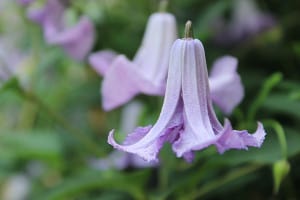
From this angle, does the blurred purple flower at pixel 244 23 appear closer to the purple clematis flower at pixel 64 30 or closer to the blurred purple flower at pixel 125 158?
the blurred purple flower at pixel 125 158

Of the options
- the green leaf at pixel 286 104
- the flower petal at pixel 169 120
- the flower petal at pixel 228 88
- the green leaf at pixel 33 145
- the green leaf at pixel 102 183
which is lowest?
the green leaf at pixel 33 145

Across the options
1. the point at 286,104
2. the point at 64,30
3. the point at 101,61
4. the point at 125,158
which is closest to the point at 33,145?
the point at 125,158

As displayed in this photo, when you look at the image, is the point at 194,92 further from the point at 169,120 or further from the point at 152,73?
the point at 152,73

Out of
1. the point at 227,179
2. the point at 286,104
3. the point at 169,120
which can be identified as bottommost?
the point at 227,179

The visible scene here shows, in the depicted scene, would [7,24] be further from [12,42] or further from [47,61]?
[47,61]

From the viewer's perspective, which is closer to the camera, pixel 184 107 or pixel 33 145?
pixel 184 107

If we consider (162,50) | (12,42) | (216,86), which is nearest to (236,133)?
(216,86)

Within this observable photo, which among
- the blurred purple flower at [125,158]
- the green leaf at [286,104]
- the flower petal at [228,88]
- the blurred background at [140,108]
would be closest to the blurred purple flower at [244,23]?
the blurred background at [140,108]
